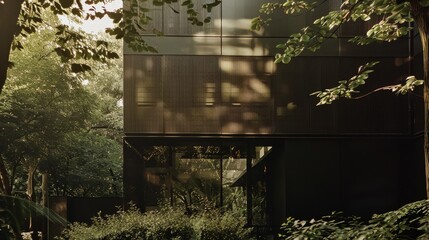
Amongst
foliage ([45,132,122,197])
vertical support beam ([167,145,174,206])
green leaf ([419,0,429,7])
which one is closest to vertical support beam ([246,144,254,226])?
vertical support beam ([167,145,174,206])

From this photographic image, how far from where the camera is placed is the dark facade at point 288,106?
496 inches

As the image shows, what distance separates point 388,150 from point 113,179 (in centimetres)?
2027

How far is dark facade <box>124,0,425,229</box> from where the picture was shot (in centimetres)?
1260

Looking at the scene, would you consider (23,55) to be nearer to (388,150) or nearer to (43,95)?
(43,95)

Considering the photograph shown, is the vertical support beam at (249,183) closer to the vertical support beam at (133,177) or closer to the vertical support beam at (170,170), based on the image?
the vertical support beam at (170,170)

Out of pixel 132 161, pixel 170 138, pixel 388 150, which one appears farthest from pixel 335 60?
pixel 132 161

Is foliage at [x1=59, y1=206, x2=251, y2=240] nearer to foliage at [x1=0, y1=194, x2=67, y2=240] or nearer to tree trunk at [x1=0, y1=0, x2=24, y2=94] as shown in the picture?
foliage at [x1=0, y1=194, x2=67, y2=240]

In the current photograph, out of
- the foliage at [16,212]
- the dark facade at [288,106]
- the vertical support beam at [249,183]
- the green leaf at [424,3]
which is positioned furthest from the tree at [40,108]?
the foliage at [16,212]

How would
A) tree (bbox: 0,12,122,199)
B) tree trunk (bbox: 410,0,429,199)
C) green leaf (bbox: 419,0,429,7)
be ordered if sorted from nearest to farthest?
1. green leaf (bbox: 419,0,429,7)
2. tree trunk (bbox: 410,0,429,199)
3. tree (bbox: 0,12,122,199)

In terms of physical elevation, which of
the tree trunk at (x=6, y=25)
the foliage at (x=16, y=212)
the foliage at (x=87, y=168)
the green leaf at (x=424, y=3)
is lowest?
the foliage at (x=87, y=168)

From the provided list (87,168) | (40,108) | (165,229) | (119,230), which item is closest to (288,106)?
(165,229)

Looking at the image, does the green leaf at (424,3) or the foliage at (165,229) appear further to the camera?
the foliage at (165,229)

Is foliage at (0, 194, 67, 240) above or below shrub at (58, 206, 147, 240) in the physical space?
above

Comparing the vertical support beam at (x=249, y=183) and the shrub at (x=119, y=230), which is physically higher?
the vertical support beam at (x=249, y=183)
